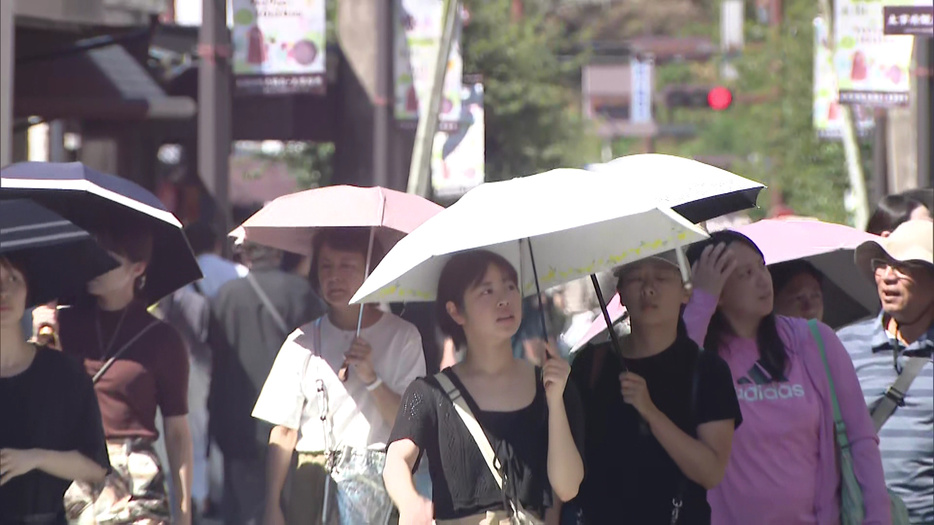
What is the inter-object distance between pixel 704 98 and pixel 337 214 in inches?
982

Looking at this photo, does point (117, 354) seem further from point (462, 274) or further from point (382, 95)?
point (382, 95)

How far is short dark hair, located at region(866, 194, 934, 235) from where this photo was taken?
282 inches

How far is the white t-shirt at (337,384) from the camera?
18.6 feet

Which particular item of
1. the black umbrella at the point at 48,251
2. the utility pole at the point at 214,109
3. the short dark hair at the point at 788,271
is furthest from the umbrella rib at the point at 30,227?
the utility pole at the point at 214,109

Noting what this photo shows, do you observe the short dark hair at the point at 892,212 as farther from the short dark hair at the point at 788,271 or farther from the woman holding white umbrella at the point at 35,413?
the woman holding white umbrella at the point at 35,413

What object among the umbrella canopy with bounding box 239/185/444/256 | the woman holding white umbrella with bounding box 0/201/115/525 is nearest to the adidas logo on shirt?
the umbrella canopy with bounding box 239/185/444/256

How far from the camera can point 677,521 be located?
4660mm

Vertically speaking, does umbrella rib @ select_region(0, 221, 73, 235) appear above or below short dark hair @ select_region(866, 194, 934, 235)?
above

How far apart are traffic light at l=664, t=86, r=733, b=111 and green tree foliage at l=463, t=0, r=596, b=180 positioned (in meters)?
2.58

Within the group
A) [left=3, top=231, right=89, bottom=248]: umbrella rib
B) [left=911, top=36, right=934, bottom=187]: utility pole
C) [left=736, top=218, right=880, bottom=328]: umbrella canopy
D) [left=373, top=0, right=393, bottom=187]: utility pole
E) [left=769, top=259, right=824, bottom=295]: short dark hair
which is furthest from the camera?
[left=373, top=0, right=393, bottom=187]: utility pole

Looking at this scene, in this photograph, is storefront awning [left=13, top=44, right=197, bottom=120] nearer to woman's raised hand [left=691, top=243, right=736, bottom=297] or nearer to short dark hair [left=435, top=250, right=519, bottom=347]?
woman's raised hand [left=691, top=243, right=736, bottom=297]

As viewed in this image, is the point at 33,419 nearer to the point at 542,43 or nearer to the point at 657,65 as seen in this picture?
the point at 542,43

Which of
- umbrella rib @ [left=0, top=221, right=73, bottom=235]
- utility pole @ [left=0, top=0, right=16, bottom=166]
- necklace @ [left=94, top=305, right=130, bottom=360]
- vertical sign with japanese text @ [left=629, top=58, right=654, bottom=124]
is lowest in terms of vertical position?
necklace @ [left=94, top=305, right=130, bottom=360]

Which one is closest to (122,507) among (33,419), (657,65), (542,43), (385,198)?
(33,419)
